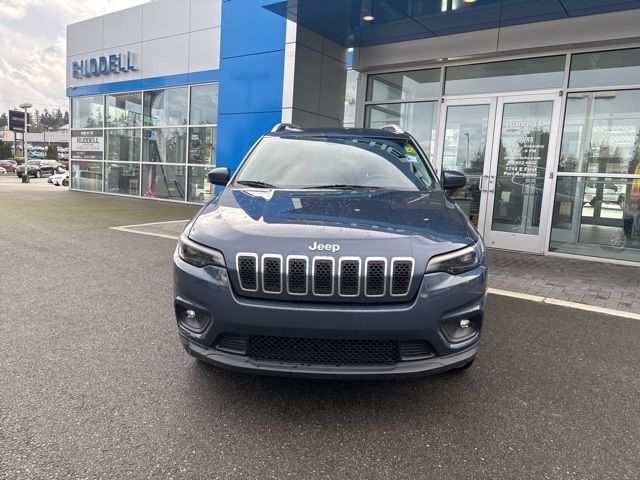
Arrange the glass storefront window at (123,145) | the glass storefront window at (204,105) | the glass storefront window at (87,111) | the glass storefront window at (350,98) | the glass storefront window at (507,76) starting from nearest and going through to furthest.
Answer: the glass storefront window at (507,76) < the glass storefront window at (350,98) < the glass storefront window at (204,105) < the glass storefront window at (123,145) < the glass storefront window at (87,111)

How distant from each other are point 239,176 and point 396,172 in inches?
49.7

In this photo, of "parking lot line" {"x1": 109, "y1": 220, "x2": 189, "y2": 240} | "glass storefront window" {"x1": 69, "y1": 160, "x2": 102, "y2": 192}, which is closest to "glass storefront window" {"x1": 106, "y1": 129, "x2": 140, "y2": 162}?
"glass storefront window" {"x1": 69, "y1": 160, "x2": 102, "y2": 192}

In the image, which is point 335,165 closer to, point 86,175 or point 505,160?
point 505,160

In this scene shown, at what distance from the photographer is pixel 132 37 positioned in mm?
15328

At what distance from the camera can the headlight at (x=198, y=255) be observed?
99.0 inches

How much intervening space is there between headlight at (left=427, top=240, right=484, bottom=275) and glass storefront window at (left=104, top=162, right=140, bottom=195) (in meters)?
15.5

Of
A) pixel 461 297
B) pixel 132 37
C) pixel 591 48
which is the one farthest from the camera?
pixel 132 37

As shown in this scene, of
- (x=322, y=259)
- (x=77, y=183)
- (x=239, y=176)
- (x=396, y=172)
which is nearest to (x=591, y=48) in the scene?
(x=396, y=172)

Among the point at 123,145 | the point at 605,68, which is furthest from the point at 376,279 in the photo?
Answer: the point at 123,145

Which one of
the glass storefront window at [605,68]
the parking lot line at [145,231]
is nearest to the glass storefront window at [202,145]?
the parking lot line at [145,231]

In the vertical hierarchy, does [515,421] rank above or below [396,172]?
below

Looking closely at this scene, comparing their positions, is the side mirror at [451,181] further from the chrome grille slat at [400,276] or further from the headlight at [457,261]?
the chrome grille slat at [400,276]

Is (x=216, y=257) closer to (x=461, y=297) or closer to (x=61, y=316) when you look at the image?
(x=461, y=297)

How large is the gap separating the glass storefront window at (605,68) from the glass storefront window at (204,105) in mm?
9536
